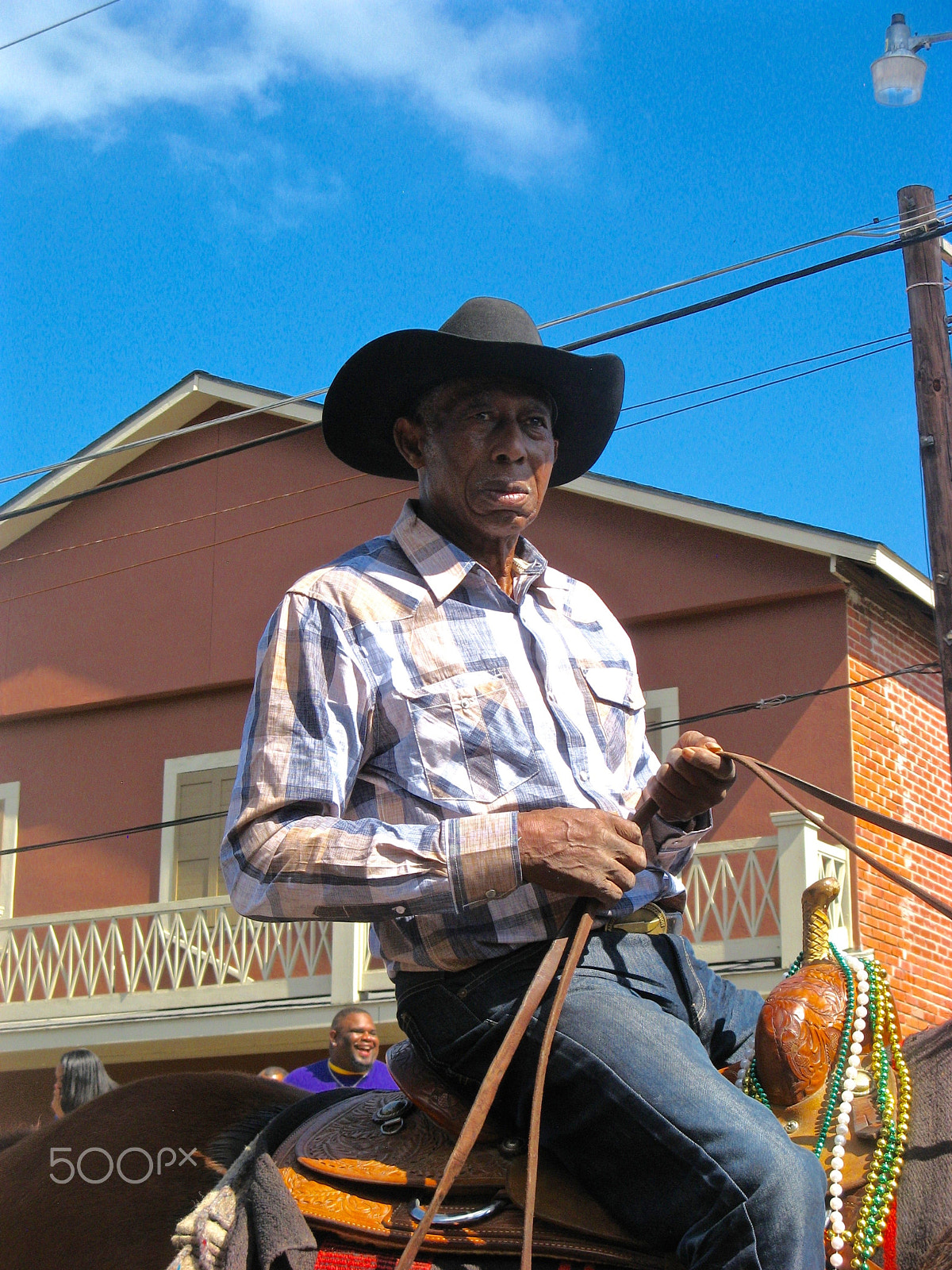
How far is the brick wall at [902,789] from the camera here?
11.8 m

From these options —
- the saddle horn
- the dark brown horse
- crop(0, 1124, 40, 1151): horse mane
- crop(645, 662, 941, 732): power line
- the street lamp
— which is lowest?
crop(0, 1124, 40, 1151): horse mane

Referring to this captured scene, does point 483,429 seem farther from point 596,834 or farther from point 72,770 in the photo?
point 72,770

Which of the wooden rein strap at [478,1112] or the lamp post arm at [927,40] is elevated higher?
the lamp post arm at [927,40]

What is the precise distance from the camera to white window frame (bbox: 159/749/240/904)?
14.8 metres

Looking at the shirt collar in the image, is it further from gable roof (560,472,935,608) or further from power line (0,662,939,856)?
gable roof (560,472,935,608)

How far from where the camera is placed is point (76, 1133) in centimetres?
292

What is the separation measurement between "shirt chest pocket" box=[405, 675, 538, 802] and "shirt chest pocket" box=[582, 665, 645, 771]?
0.90 ft

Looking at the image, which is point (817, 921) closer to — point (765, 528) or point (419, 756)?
point (419, 756)

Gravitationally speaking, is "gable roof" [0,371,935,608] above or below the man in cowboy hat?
above

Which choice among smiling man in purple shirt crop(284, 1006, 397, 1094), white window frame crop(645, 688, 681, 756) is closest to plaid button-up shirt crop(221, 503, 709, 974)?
smiling man in purple shirt crop(284, 1006, 397, 1094)

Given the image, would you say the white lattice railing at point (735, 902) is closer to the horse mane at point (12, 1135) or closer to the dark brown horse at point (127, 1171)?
the horse mane at point (12, 1135)

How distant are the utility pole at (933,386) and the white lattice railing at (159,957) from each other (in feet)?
23.0

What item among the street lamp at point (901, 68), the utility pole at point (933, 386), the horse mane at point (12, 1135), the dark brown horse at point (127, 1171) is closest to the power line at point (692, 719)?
the utility pole at point (933, 386)

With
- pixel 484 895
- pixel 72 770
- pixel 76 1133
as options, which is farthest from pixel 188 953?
pixel 484 895
